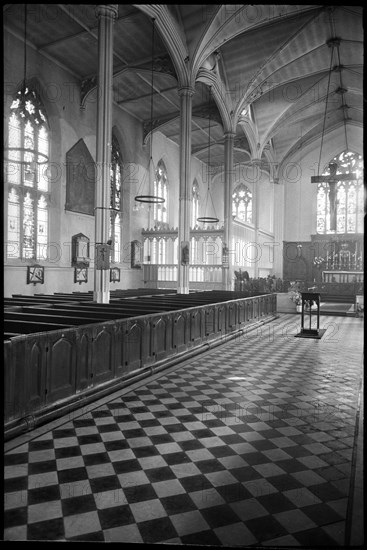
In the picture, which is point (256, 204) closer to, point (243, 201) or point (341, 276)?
point (243, 201)

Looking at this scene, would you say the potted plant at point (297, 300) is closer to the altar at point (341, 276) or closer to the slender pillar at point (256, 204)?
the altar at point (341, 276)

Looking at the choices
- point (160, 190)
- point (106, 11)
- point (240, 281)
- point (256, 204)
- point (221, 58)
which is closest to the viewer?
point (106, 11)

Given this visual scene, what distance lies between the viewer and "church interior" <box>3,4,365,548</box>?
129 inches

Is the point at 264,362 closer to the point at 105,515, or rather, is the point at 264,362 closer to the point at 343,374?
the point at 343,374

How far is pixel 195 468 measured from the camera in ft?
12.1

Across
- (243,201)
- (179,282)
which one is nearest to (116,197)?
(179,282)

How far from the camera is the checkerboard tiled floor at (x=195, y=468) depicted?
282 centimetres

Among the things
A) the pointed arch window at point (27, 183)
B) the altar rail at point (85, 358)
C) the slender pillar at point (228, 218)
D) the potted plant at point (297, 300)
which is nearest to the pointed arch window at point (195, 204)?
the slender pillar at point (228, 218)

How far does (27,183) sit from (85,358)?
1003 cm

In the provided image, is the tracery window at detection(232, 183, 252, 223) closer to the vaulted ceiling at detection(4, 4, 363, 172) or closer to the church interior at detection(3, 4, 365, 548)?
the church interior at detection(3, 4, 365, 548)

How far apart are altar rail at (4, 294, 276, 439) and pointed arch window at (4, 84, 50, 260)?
283 inches

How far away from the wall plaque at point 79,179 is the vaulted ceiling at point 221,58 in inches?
91.9

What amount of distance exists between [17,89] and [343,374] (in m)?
12.5

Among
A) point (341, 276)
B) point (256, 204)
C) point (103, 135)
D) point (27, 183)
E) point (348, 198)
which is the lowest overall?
point (341, 276)
